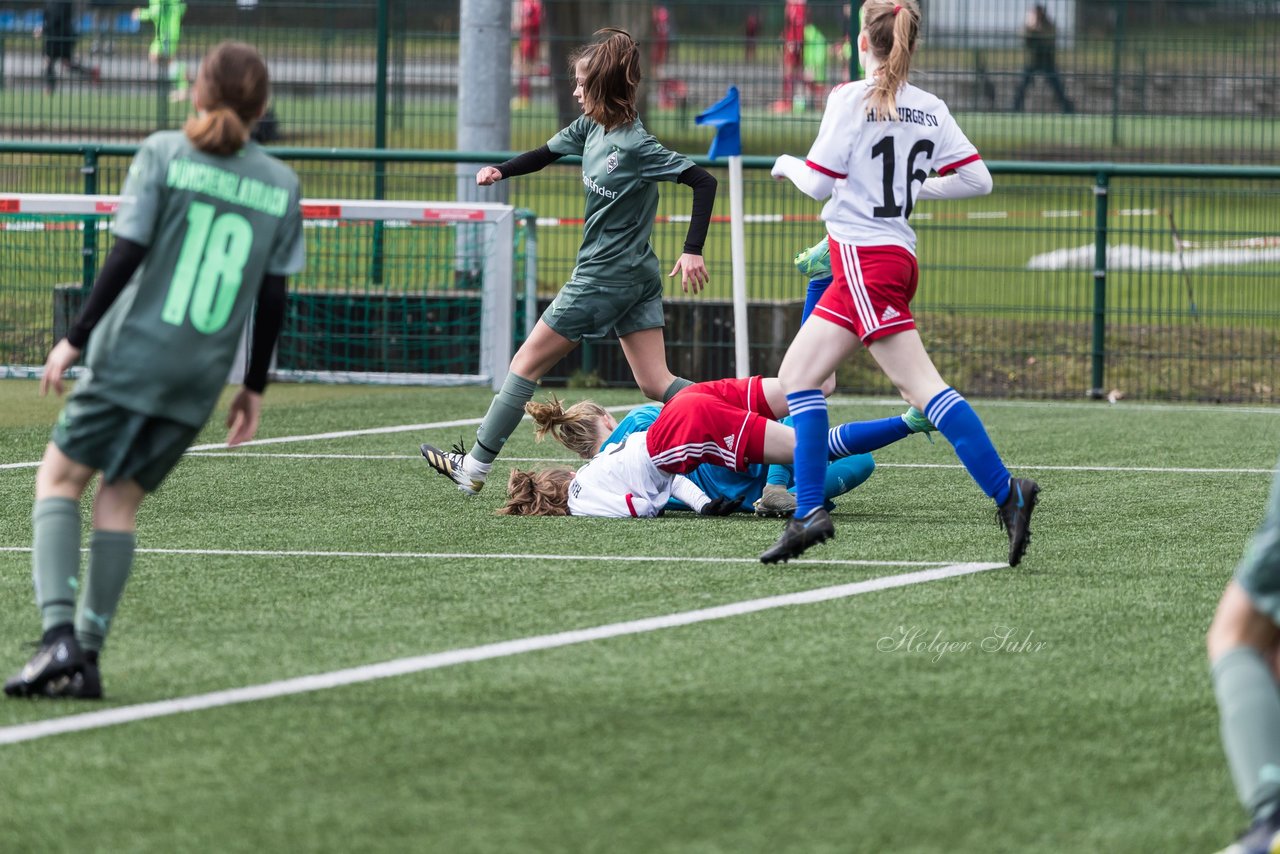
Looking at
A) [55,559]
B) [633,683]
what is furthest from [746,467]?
[55,559]

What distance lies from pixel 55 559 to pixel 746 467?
332 centimetres

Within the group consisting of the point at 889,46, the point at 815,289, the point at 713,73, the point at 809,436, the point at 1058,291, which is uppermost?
the point at 713,73

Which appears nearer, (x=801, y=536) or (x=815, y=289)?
(x=801, y=536)

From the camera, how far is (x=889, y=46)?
6.09 meters

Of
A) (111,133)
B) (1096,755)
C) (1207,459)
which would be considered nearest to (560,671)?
(1096,755)

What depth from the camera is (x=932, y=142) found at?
6223 mm

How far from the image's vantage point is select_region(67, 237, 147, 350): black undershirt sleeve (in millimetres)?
4254

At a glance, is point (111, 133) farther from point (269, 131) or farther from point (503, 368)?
Answer: point (503, 368)

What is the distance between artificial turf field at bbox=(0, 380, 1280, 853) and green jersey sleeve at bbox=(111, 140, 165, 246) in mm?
1085

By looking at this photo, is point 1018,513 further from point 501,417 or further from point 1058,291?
point 1058,291

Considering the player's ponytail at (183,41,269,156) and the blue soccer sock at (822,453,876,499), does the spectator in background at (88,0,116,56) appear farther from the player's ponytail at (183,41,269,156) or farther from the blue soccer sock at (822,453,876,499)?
the player's ponytail at (183,41,269,156)

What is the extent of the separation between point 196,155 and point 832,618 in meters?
2.19

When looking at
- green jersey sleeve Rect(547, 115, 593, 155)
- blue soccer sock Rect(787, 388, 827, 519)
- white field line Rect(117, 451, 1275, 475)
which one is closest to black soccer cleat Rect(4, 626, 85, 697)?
blue soccer sock Rect(787, 388, 827, 519)

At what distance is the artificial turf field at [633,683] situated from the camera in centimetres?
359
